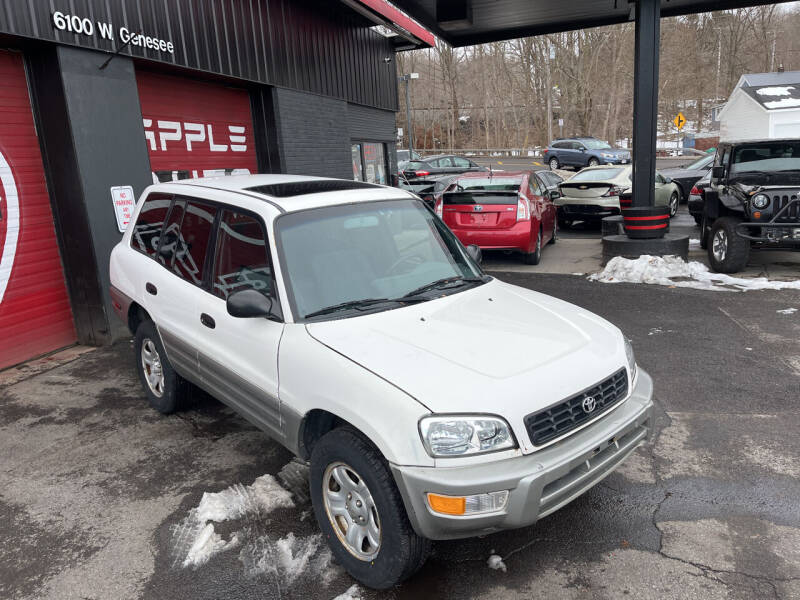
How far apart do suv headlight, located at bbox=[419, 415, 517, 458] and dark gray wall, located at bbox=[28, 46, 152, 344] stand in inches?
216

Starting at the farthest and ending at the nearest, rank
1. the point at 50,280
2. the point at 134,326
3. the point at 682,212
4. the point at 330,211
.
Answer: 1. the point at 682,212
2. the point at 50,280
3. the point at 134,326
4. the point at 330,211

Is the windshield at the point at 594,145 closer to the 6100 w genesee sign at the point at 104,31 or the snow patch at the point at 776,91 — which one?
the snow patch at the point at 776,91

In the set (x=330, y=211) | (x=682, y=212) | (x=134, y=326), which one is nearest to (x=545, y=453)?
(x=330, y=211)

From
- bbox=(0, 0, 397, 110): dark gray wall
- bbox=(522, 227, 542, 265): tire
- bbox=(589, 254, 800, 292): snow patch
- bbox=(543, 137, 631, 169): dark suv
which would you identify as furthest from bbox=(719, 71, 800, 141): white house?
bbox=(543, 137, 631, 169): dark suv

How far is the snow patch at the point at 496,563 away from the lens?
2963mm

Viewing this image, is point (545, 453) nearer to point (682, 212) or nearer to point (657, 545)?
point (657, 545)

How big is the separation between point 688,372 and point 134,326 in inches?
192

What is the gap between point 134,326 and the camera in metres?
5.06

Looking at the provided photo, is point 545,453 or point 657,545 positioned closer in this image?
point 545,453

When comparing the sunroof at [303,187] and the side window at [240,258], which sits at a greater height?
the sunroof at [303,187]

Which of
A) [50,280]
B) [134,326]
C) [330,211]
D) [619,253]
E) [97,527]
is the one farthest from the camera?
[619,253]

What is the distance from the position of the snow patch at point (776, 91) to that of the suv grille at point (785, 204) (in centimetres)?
424

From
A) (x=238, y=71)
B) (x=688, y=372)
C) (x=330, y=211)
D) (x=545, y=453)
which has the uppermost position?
(x=238, y=71)

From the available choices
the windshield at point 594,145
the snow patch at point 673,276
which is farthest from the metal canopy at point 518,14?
the windshield at point 594,145
